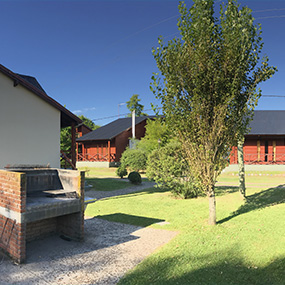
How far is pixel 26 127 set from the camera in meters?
10.9

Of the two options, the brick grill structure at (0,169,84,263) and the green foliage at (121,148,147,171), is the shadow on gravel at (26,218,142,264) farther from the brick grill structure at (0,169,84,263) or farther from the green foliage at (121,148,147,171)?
the green foliage at (121,148,147,171)

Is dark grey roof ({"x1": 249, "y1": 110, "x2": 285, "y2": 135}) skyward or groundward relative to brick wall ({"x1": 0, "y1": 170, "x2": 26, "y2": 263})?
skyward

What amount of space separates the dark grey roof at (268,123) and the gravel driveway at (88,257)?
22187 mm

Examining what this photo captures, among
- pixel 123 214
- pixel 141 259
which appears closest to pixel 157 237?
pixel 141 259

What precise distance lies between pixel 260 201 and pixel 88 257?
7418 mm

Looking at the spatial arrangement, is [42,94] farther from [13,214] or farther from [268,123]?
[268,123]

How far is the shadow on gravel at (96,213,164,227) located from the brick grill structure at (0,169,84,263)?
79.6 inches

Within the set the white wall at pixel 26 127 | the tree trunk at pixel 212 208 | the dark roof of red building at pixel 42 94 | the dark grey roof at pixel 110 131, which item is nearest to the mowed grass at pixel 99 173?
the dark grey roof at pixel 110 131

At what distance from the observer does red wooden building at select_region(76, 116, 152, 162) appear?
105 feet

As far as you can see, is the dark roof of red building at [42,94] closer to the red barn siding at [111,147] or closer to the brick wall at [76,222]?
the brick wall at [76,222]

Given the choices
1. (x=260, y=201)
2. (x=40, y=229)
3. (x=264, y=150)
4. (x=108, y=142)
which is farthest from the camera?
(x=108, y=142)

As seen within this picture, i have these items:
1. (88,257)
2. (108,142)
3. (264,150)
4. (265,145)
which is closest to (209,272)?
(88,257)

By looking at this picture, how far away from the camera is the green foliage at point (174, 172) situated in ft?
35.5

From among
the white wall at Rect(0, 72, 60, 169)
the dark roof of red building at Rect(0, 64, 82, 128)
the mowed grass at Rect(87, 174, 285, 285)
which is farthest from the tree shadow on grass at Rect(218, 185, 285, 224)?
the dark roof of red building at Rect(0, 64, 82, 128)
